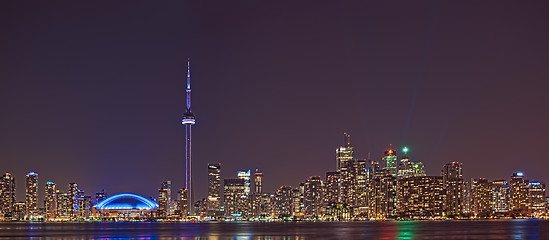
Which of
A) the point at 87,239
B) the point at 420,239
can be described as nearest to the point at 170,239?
the point at 87,239

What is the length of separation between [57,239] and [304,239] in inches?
1774

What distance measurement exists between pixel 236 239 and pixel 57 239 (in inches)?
1282

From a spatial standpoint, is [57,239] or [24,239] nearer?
[57,239]

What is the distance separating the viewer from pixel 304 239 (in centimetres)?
13425

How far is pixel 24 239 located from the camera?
467 ft

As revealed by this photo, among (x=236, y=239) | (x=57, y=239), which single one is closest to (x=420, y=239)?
(x=236, y=239)

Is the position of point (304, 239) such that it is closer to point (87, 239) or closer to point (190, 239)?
point (190, 239)

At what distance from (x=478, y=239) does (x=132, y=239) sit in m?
64.8

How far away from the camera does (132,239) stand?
14062 centimetres

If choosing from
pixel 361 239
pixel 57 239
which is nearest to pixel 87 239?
pixel 57 239

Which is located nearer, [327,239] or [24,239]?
[327,239]

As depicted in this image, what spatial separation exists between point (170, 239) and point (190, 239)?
17.1ft

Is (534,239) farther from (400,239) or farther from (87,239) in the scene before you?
(87,239)

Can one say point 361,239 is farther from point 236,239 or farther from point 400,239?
point 236,239
